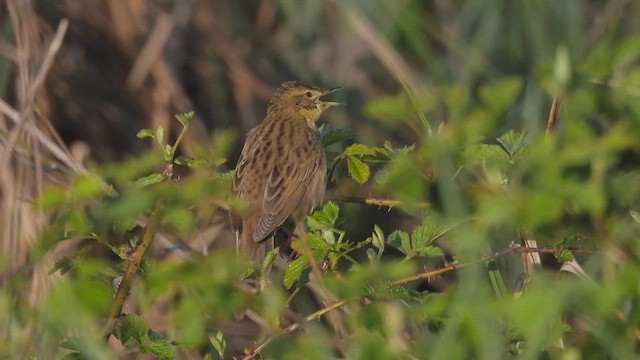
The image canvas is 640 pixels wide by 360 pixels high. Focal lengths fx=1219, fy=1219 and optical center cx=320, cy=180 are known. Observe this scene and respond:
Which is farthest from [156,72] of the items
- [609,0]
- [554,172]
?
[554,172]

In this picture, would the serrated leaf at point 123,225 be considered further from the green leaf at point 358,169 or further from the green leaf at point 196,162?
the green leaf at point 358,169

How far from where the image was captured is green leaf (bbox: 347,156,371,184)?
3.00 m

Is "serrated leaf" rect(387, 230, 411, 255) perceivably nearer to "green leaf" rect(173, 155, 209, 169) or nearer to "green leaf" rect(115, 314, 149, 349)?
"green leaf" rect(173, 155, 209, 169)

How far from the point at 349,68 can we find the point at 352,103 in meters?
0.36

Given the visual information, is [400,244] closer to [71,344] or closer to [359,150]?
[359,150]

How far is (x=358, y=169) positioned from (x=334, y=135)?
22.0 inches

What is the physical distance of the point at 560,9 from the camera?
573cm

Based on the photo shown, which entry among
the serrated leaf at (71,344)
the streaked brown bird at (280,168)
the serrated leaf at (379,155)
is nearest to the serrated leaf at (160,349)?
the serrated leaf at (71,344)

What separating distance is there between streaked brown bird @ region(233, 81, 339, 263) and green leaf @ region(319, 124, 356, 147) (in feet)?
0.49

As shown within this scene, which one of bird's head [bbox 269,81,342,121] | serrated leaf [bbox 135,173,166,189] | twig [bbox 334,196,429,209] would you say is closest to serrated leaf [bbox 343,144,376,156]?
twig [bbox 334,196,429,209]

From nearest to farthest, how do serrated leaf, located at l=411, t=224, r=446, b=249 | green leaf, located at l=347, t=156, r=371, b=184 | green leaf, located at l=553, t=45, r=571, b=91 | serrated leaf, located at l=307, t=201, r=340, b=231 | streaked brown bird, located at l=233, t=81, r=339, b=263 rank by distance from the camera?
green leaf, located at l=553, t=45, r=571, b=91 → serrated leaf, located at l=411, t=224, r=446, b=249 → serrated leaf, located at l=307, t=201, r=340, b=231 → green leaf, located at l=347, t=156, r=371, b=184 → streaked brown bird, located at l=233, t=81, r=339, b=263

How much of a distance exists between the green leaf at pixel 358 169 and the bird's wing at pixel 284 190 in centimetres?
103

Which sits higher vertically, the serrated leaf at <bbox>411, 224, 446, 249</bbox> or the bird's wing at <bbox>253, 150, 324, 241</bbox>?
the serrated leaf at <bbox>411, 224, 446, 249</bbox>

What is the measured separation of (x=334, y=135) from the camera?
140 inches
